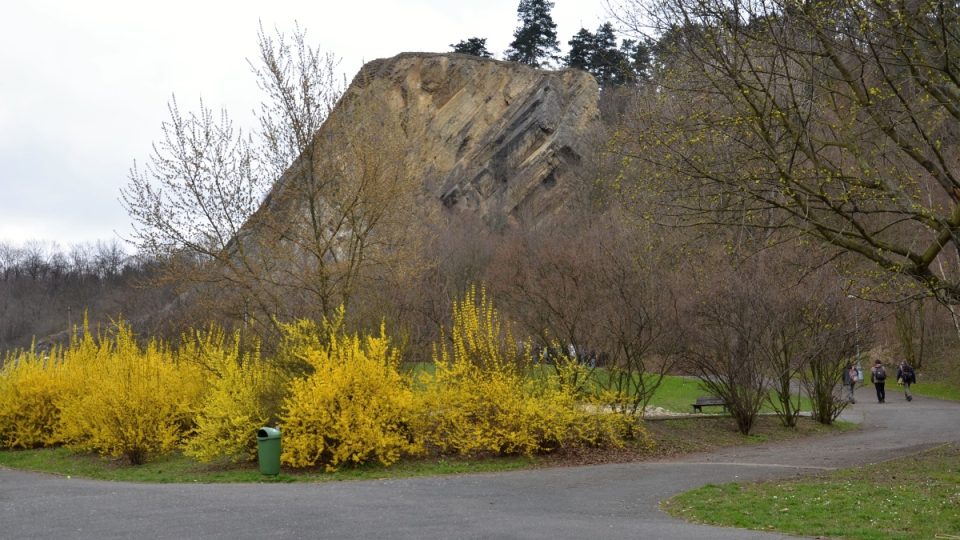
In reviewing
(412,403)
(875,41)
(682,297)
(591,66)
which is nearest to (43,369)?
(412,403)

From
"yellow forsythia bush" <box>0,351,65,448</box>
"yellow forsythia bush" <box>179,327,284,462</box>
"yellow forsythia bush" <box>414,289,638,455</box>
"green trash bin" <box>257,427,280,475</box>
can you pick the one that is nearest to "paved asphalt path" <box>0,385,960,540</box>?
"green trash bin" <box>257,427,280,475</box>

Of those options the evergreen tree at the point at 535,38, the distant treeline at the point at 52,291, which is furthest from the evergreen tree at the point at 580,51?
the distant treeline at the point at 52,291

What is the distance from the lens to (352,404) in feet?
50.2

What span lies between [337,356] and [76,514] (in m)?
6.14

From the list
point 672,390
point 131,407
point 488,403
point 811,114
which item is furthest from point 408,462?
point 672,390

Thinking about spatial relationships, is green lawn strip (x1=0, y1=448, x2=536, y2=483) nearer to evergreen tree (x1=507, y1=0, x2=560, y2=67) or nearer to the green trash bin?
the green trash bin

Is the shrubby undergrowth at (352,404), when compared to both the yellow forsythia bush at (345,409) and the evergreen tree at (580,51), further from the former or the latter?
the evergreen tree at (580,51)

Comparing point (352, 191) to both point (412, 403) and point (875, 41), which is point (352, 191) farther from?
point (875, 41)

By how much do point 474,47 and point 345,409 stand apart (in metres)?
79.6

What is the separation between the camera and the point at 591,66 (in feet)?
282

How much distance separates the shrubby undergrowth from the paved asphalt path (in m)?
1.41

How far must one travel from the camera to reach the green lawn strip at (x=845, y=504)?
9055 mm

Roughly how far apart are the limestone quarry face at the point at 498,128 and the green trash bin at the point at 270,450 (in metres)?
49.0

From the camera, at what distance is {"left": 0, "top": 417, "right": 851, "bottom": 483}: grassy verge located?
15.2m
